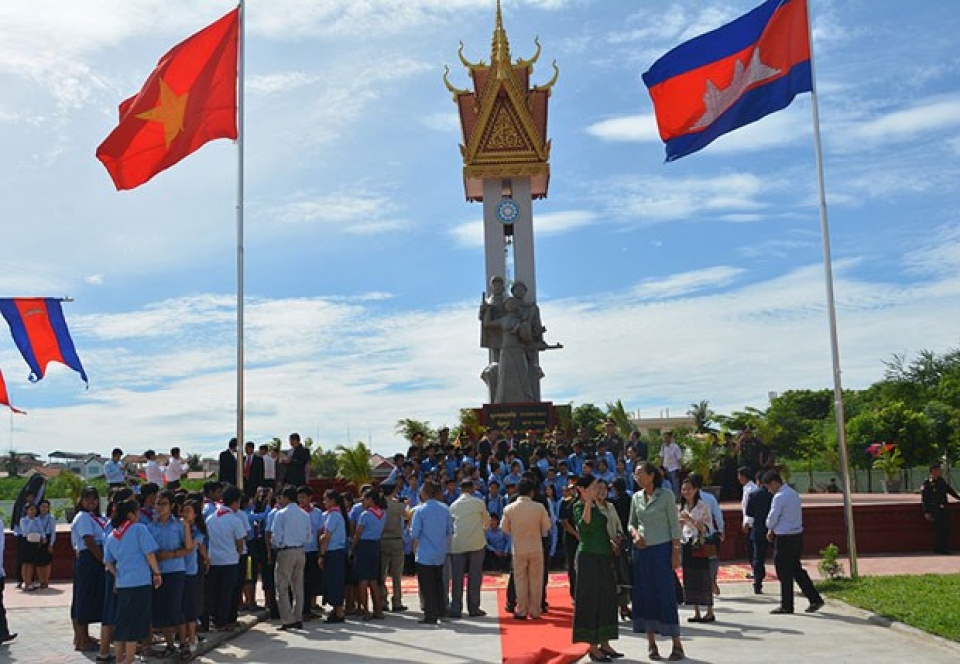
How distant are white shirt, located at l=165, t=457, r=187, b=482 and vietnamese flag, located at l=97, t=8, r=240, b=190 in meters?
6.58

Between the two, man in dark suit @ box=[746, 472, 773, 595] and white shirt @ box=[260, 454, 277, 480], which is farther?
white shirt @ box=[260, 454, 277, 480]

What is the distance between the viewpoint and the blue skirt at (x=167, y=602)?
8.77m

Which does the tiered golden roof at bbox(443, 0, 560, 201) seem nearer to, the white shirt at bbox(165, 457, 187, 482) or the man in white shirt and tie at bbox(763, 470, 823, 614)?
the white shirt at bbox(165, 457, 187, 482)

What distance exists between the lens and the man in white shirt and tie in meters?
10.4

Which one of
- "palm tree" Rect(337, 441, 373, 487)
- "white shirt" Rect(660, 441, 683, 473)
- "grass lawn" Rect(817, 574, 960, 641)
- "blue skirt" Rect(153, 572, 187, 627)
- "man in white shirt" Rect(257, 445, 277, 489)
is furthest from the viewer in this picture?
"palm tree" Rect(337, 441, 373, 487)

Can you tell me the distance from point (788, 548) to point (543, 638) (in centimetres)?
317

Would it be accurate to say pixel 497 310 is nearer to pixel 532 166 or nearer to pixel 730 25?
pixel 532 166

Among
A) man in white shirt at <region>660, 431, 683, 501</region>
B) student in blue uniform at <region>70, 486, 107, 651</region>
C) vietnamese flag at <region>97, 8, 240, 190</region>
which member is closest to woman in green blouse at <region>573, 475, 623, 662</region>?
student in blue uniform at <region>70, 486, 107, 651</region>

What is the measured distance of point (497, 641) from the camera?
9.20 meters

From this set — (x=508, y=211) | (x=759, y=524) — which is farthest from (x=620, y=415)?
(x=759, y=524)

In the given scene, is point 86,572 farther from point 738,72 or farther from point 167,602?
point 738,72

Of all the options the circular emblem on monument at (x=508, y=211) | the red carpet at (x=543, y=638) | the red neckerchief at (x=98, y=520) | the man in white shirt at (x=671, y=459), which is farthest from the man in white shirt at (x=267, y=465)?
the circular emblem on monument at (x=508, y=211)

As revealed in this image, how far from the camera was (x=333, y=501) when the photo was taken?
11.3 m

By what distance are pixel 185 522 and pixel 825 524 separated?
11008mm
